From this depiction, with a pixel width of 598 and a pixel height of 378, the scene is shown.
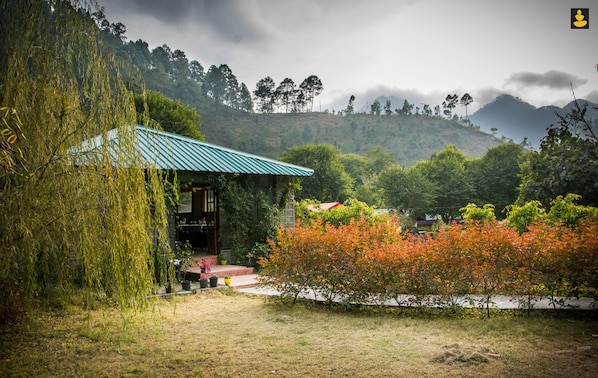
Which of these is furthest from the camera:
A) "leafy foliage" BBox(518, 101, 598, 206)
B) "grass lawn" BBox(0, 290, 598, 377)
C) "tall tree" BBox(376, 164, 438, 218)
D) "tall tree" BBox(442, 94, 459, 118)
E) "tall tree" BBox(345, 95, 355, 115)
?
"tall tree" BBox(442, 94, 459, 118)

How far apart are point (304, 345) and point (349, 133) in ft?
249

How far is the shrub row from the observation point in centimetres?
612

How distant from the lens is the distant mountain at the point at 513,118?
245ft

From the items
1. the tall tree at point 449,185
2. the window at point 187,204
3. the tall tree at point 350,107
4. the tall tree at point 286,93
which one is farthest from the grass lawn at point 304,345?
the tall tree at point 350,107

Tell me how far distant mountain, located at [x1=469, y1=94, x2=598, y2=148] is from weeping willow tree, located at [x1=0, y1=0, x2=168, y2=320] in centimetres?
7159

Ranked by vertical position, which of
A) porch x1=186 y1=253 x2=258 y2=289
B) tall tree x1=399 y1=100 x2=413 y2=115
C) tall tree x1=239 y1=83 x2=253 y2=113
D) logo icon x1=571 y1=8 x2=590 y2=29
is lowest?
porch x1=186 y1=253 x2=258 y2=289

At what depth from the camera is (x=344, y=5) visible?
31.8 ft

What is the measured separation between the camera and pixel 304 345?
5.09 meters

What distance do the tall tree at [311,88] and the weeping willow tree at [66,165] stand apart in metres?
77.3

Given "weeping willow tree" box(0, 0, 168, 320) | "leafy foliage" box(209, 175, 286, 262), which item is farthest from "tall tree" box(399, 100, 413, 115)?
"weeping willow tree" box(0, 0, 168, 320)

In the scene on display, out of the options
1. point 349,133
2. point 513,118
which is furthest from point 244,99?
point 513,118

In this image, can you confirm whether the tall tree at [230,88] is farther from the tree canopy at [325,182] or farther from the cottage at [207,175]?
the cottage at [207,175]

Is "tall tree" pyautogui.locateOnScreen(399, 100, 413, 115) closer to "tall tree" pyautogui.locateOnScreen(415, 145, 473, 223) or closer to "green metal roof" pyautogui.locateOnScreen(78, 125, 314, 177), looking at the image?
"tall tree" pyautogui.locateOnScreen(415, 145, 473, 223)

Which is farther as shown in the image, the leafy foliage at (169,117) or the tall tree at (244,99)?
the tall tree at (244,99)
